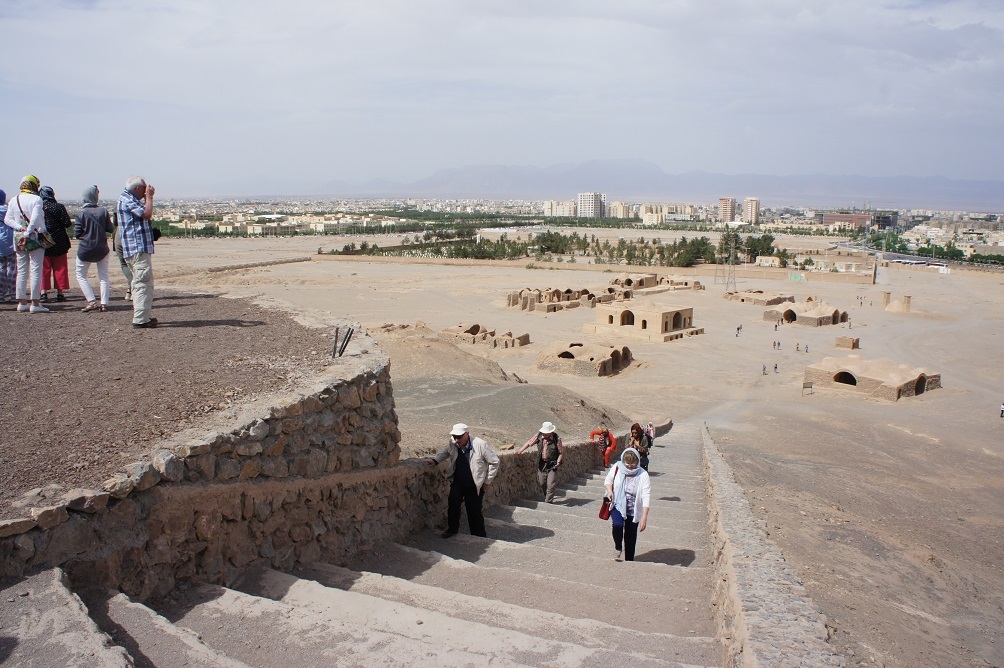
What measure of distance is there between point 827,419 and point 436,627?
18674 millimetres

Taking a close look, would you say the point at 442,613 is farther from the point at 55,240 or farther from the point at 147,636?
the point at 55,240

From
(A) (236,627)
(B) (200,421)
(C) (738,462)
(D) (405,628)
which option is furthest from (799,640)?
(C) (738,462)

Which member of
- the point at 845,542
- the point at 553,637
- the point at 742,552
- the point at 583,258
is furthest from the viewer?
the point at 583,258

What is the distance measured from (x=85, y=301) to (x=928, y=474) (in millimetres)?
15465

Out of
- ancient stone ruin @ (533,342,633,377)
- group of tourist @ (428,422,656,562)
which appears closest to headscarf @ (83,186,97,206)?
group of tourist @ (428,422,656,562)

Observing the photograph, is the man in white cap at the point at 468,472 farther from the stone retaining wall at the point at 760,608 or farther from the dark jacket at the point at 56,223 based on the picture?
the dark jacket at the point at 56,223

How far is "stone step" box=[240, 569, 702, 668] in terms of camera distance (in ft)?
Answer: 11.8

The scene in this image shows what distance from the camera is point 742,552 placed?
5.03 meters

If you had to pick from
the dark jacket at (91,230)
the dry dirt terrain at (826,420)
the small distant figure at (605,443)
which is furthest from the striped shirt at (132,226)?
the small distant figure at (605,443)

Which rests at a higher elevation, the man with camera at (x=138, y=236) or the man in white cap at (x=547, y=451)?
the man with camera at (x=138, y=236)

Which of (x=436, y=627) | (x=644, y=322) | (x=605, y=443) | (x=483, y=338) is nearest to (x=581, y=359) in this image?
(x=483, y=338)

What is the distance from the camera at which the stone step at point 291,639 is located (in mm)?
3367

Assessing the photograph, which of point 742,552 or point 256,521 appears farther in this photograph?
point 742,552

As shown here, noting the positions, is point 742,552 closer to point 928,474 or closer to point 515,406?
point 515,406
